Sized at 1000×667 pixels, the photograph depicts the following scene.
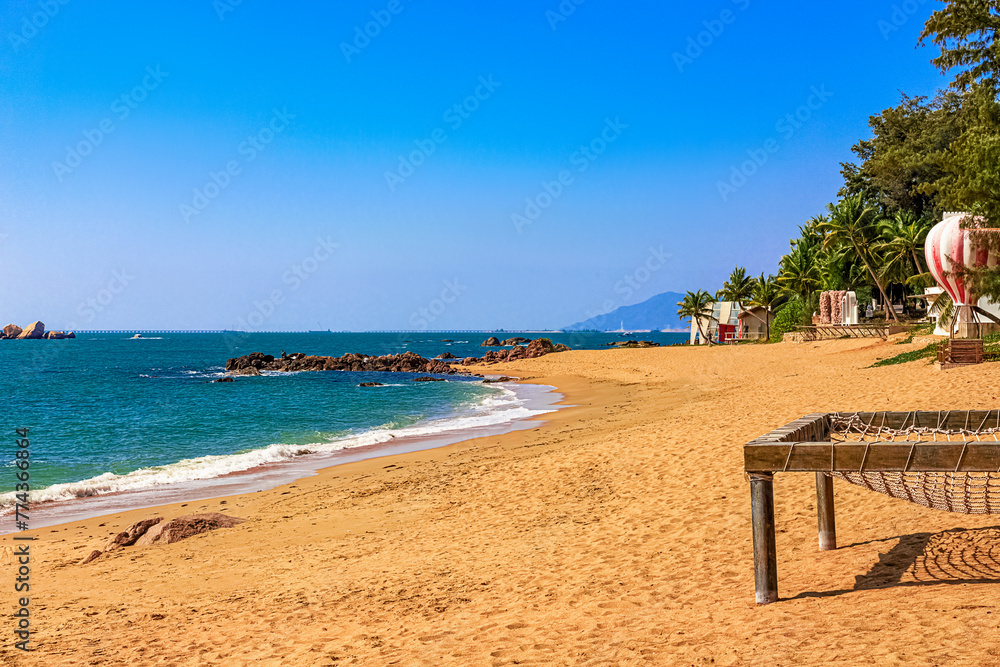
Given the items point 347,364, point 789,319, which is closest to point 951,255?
point 789,319

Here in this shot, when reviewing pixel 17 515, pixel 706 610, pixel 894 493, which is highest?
pixel 894 493

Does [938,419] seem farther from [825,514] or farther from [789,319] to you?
[789,319]

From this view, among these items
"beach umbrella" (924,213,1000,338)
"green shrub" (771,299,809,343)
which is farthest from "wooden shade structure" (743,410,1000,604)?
"green shrub" (771,299,809,343)

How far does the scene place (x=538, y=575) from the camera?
7176 mm

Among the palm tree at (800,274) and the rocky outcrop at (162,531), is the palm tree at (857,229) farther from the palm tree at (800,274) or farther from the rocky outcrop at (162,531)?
the rocky outcrop at (162,531)

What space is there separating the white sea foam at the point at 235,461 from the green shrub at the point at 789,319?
3511 centimetres

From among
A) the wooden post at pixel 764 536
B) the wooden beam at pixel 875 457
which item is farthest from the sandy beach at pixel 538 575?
the wooden beam at pixel 875 457

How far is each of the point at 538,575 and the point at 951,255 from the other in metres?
28.6

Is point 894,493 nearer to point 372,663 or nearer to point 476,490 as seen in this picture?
point 372,663

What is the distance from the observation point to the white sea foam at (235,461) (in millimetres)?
15625

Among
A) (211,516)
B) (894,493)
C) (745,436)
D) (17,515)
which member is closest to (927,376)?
(745,436)

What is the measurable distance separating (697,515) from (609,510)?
4.55 ft

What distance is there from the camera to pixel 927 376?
19.6 meters

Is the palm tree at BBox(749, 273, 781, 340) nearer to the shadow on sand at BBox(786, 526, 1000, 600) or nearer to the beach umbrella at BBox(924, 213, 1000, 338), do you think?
the beach umbrella at BBox(924, 213, 1000, 338)
